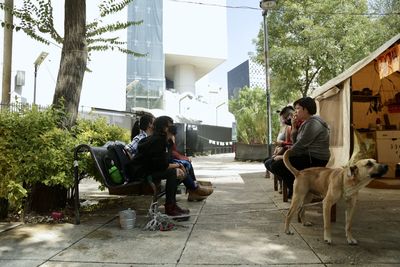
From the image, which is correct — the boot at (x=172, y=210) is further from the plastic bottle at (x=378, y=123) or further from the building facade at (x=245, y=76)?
the building facade at (x=245, y=76)

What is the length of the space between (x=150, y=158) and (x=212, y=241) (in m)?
1.32

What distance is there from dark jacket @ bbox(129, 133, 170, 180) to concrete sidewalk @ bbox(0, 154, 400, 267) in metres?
0.69

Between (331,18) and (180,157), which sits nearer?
(180,157)

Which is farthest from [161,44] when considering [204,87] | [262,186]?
[262,186]

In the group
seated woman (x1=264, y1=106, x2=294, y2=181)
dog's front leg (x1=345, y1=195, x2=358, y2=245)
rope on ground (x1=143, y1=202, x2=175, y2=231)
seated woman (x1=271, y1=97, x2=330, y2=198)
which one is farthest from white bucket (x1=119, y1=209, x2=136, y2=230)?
seated woman (x1=264, y1=106, x2=294, y2=181)

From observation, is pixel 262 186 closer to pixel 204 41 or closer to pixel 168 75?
pixel 204 41

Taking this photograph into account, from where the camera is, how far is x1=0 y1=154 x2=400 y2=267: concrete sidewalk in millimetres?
3482

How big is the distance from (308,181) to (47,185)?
10.8 ft

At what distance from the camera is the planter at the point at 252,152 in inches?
695

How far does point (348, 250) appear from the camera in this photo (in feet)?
12.2

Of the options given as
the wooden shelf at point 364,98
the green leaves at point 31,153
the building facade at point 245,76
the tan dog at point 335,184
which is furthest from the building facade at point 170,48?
the building facade at point 245,76

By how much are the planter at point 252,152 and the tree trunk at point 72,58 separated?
12.3 metres

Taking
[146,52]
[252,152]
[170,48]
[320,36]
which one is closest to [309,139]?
[320,36]

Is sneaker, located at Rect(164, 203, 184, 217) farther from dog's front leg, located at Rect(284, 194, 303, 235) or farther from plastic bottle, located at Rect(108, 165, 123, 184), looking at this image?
dog's front leg, located at Rect(284, 194, 303, 235)
